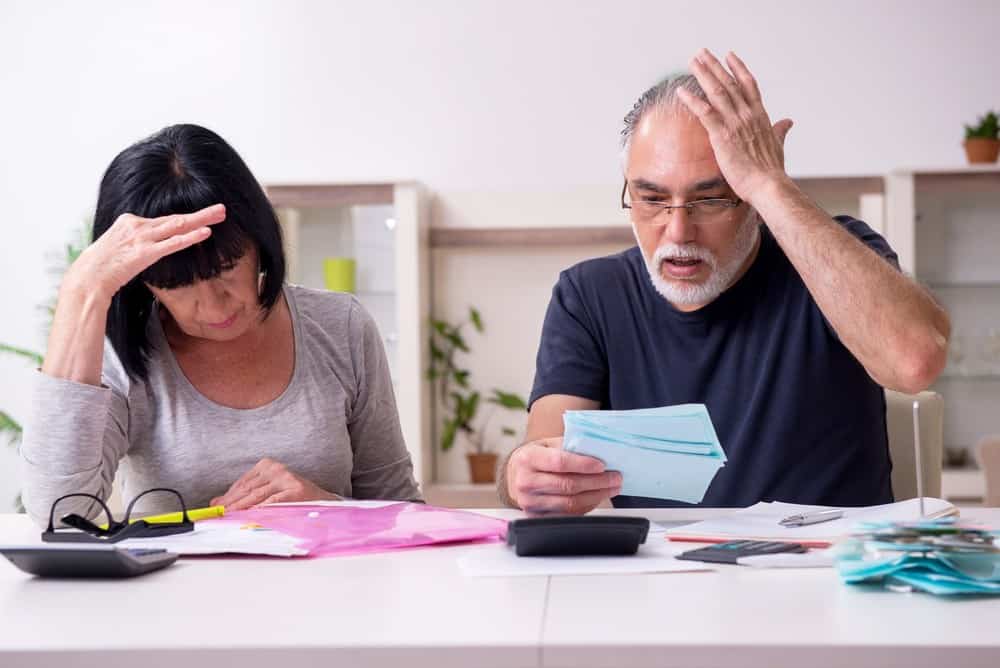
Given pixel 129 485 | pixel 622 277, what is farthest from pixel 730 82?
pixel 129 485

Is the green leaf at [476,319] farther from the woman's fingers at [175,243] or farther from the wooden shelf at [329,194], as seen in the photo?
the woman's fingers at [175,243]

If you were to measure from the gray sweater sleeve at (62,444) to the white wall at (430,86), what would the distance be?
3076mm

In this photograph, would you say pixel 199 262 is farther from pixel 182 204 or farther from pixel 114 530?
pixel 114 530

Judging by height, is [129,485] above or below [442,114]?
below

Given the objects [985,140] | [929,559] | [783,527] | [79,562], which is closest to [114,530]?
[79,562]

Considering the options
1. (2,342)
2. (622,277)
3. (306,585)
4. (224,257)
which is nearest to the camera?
(306,585)

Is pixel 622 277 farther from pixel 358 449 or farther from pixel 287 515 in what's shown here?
pixel 287 515

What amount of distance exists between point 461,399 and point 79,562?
356cm

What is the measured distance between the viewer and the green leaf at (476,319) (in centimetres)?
472

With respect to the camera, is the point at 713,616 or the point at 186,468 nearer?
the point at 713,616

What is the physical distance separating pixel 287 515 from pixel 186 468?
0.41 metres

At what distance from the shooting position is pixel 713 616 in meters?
0.99

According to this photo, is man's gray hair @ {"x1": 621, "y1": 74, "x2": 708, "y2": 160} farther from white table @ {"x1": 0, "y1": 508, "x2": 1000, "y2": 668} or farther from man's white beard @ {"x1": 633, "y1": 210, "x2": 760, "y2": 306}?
white table @ {"x1": 0, "y1": 508, "x2": 1000, "y2": 668}

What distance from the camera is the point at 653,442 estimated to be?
4.61 feet
